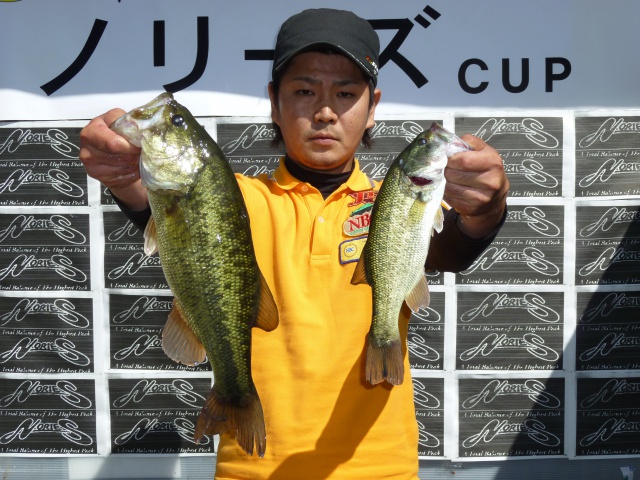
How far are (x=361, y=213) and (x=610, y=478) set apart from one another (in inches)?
107

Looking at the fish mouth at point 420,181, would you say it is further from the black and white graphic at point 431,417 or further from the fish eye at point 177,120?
the black and white graphic at point 431,417

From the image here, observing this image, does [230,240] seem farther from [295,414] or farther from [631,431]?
[631,431]

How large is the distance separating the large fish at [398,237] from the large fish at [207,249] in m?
0.34

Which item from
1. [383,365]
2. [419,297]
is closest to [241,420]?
[383,365]

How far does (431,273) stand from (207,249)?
2036 mm

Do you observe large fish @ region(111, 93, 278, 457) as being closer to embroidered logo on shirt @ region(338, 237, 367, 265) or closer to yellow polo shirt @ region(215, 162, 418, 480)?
yellow polo shirt @ region(215, 162, 418, 480)

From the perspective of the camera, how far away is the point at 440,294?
390 cm

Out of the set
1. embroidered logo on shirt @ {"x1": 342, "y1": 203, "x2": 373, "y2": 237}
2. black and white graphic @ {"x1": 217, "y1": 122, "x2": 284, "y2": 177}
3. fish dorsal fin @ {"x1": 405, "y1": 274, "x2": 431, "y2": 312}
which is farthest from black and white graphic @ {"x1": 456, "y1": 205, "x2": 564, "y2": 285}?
fish dorsal fin @ {"x1": 405, "y1": 274, "x2": 431, "y2": 312}

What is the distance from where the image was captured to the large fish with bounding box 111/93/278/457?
6.12 ft

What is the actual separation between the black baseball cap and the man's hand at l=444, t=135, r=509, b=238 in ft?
1.76

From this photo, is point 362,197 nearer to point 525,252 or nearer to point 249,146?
point 249,146

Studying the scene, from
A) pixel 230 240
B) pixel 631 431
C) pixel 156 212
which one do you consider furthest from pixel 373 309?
pixel 631 431

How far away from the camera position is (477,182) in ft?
6.54

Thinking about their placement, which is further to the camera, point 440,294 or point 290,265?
point 440,294
